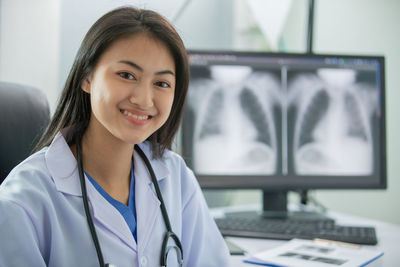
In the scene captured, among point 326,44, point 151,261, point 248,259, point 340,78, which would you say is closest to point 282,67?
point 340,78

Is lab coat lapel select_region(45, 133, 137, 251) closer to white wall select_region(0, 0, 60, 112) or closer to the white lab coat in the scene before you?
the white lab coat

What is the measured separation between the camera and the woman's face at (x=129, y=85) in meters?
0.70

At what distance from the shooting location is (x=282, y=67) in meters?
1.19

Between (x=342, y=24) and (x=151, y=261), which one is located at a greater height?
(x=342, y=24)

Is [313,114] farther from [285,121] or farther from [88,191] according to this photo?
[88,191]

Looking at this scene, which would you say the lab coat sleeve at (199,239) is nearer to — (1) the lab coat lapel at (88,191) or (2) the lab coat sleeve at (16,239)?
(1) the lab coat lapel at (88,191)

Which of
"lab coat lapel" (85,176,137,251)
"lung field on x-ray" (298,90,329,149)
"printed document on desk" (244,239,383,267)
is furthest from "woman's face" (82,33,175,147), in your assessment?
"lung field on x-ray" (298,90,329,149)

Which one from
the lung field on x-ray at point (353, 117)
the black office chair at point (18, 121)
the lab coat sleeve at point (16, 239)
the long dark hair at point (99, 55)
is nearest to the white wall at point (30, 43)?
the black office chair at point (18, 121)

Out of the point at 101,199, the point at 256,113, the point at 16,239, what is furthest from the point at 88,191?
the point at 256,113

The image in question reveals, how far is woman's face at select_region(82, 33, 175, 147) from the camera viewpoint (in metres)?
0.70

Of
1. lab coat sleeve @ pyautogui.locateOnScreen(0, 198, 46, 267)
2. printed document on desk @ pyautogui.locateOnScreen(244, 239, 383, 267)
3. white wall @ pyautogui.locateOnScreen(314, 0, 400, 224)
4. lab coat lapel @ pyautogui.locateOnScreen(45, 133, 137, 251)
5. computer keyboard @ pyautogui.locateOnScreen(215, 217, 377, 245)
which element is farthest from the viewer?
white wall @ pyautogui.locateOnScreen(314, 0, 400, 224)

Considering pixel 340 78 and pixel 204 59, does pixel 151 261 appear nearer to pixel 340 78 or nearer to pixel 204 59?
pixel 204 59

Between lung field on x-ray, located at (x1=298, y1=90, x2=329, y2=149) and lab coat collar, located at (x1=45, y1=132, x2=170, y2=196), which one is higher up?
lung field on x-ray, located at (x1=298, y1=90, x2=329, y2=149)

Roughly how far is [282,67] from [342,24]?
0.48m
